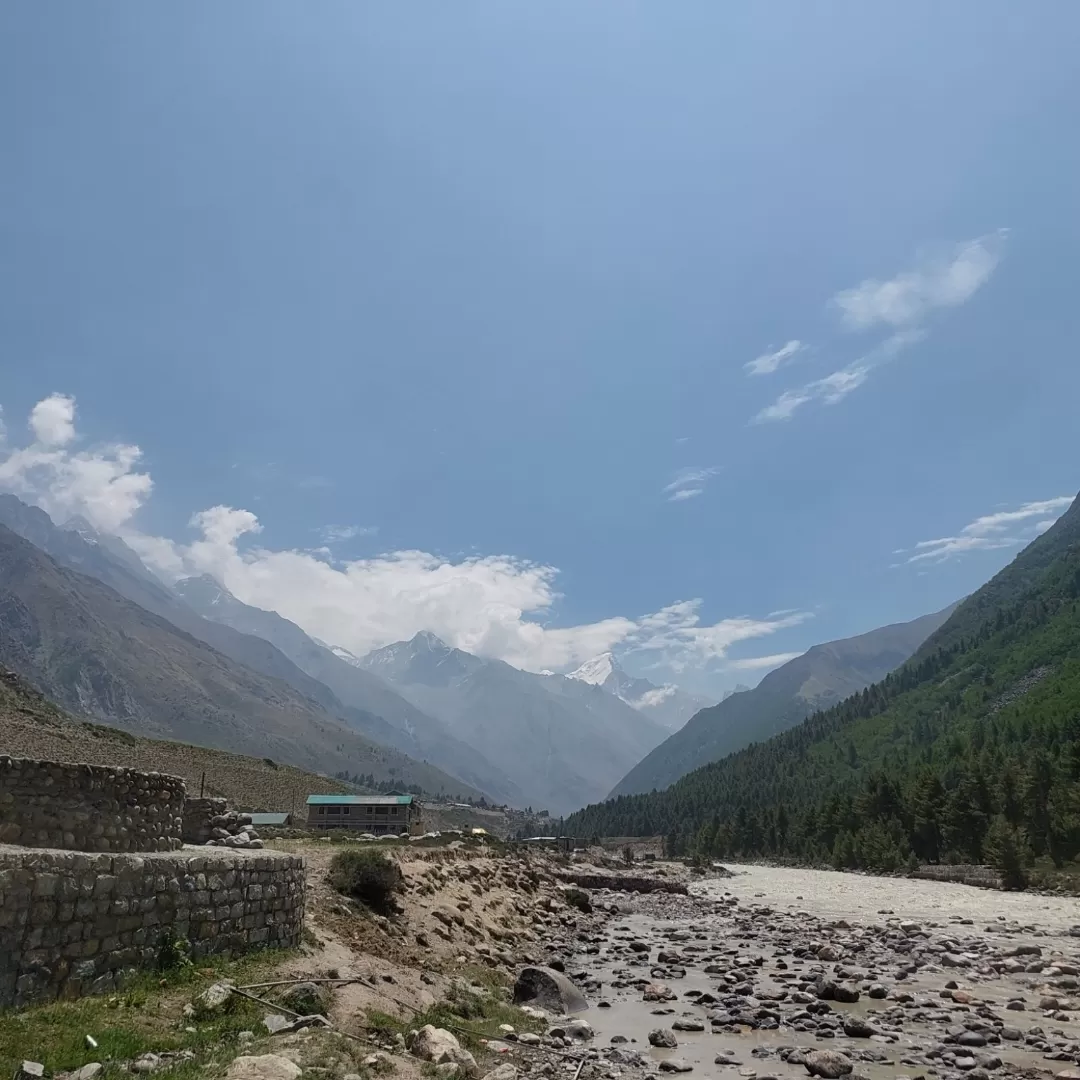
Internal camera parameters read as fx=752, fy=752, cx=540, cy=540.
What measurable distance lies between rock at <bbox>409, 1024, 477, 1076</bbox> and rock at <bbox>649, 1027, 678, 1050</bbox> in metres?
6.28

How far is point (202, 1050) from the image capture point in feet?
31.3

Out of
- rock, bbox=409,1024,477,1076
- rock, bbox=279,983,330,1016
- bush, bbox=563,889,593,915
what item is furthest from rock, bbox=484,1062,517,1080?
bush, bbox=563,889,593,915

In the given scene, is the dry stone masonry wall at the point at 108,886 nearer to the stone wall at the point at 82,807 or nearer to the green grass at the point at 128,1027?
the stone wall at the point at 82,807

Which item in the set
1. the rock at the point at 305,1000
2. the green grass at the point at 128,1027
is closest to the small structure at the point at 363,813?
the rock at the point at 305,1000

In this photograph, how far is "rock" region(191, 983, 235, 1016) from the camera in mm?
10852

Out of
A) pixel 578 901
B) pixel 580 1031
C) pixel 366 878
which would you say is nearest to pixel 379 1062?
pixel 580 1031

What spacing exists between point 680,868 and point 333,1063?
110 metres

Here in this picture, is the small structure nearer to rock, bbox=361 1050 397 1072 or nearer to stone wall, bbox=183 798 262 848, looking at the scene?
stone wall, bbox=183 798 262 848

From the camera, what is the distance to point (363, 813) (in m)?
90.2

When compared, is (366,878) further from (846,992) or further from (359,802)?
(359,802)

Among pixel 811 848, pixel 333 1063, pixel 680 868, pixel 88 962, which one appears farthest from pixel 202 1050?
pixel 811 848

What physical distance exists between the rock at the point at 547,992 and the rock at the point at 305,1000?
8532mm

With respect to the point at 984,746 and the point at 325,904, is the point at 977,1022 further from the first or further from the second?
the point at 984,746

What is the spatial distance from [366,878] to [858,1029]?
1335 centimetres
